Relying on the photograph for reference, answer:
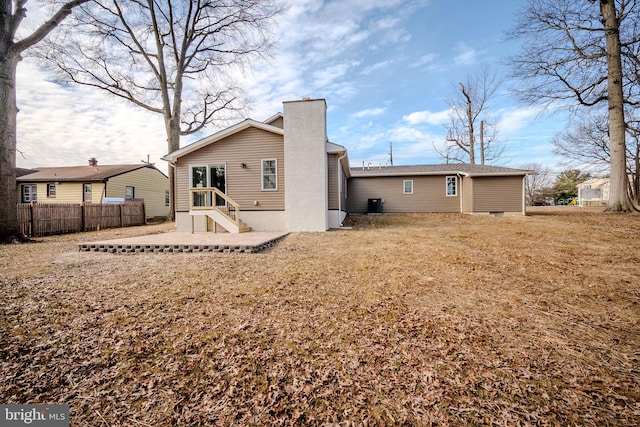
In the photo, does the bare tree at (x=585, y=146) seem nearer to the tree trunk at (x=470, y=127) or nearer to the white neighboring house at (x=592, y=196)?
the tree trunk at (x=470, y=127)

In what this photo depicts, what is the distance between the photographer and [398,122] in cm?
2062

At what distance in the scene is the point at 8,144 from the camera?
8.93 m

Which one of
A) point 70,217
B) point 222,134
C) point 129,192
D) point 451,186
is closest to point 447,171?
point 451,186

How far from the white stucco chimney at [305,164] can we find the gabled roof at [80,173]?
15984 mm

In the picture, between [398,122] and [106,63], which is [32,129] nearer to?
[106,63]

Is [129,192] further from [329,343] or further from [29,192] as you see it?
[329,343]

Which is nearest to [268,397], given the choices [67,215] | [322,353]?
[322,353]

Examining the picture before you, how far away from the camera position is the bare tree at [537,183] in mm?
37688

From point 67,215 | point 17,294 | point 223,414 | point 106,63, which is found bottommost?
point 223,414

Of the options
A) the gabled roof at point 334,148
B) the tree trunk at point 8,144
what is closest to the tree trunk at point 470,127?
the gabled roof at point 334,148

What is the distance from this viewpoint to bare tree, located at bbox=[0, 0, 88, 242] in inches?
345

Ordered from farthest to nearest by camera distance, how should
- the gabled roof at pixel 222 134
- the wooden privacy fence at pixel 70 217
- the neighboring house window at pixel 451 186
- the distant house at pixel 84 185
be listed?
the distant house at pixel 84 185 < the neighboring house window at pixel 451 186 < the wooden privacy fence at pixel 70 217 < the gabled roof at pixel 222 134

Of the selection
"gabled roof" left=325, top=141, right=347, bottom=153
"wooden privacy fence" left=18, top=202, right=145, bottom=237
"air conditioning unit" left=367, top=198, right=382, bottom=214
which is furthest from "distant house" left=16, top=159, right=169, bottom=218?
"air conditioning unit" left=367, top=198, right=382, bottom=214

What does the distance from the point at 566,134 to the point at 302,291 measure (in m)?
25.9
